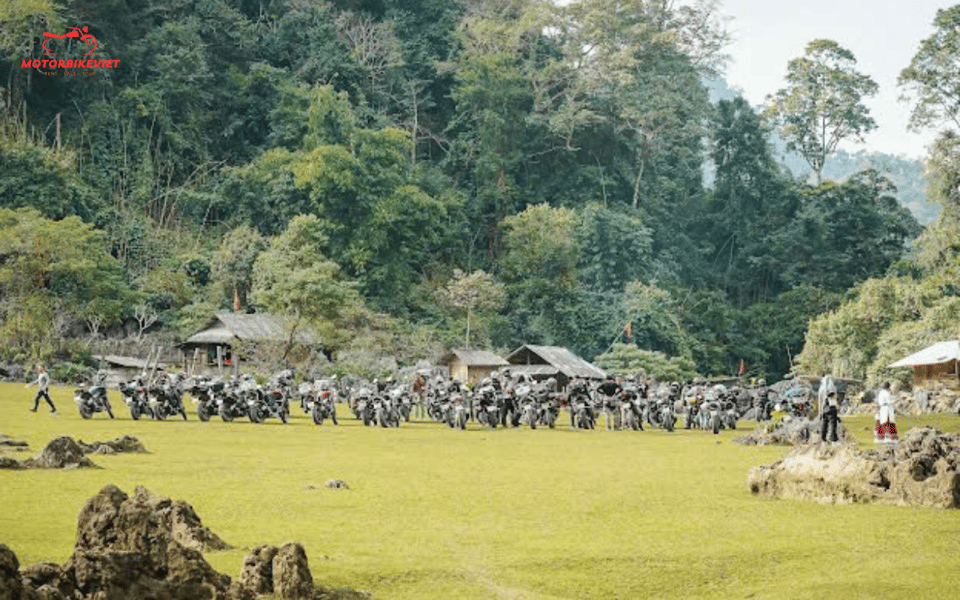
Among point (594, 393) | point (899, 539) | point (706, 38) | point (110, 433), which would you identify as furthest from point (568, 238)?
point (899, 539)

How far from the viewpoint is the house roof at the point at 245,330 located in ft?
149

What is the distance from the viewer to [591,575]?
993 centimetres

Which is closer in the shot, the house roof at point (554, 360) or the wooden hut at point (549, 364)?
the wooden hut at point (549, 364)

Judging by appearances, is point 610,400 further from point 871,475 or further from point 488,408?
point 871,475

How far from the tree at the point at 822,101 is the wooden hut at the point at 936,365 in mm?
31975

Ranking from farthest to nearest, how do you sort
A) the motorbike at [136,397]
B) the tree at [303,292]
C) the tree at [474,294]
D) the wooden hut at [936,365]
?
the tree at [474,294] → the tree at [303,292] → the wooden hut at [936,365] → the motorbike at [136,397]

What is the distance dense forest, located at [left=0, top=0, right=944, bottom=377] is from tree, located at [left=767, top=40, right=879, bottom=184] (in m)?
0.18

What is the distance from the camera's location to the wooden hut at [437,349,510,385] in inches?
1850

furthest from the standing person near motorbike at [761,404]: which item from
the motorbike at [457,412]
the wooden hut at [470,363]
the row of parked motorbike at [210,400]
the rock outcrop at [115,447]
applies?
the rock outcrop at [115,447]

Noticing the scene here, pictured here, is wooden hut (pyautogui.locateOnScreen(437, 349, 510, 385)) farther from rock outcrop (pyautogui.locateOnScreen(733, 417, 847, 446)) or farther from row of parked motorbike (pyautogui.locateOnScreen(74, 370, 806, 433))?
rock outcrop (pyautogui.locateOnScreen(733, 417, 847, 446))

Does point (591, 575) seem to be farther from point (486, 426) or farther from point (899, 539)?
point (486, 426)

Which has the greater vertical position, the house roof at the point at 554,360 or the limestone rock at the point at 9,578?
the house roof at the point at 554,360

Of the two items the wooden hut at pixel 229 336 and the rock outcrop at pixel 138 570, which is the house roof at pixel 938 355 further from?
the rock outcrop at pixel 138 570

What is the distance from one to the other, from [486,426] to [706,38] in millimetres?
52315
